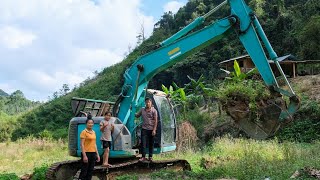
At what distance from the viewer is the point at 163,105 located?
10469mm

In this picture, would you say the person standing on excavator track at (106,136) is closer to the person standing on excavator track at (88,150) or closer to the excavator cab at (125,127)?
the excavator cab at (125,127)

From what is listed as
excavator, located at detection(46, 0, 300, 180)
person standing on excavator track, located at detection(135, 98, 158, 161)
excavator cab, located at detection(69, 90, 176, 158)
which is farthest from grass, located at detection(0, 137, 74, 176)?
person standing on excavator track, located at detection(135, 98, 158, 161)

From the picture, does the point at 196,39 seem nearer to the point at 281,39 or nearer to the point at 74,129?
the point at 74,129

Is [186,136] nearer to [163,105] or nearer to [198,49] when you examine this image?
[163,105]

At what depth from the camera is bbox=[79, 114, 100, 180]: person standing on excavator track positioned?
28.2 ft

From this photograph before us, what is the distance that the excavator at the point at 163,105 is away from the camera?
30.2ft

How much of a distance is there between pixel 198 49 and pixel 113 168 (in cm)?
342

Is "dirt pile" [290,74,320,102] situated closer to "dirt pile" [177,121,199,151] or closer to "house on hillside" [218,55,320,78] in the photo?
"house on hillside" [218,55,320,78]

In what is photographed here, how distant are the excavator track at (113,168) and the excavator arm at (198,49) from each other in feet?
3.14

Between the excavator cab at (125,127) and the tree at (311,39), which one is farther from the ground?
the tree at (311,39)

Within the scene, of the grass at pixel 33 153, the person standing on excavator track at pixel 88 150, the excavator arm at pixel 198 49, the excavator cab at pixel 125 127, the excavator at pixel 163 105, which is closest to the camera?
the person standing on excavator track at pixel 88 150

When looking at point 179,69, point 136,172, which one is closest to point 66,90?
point 179,69

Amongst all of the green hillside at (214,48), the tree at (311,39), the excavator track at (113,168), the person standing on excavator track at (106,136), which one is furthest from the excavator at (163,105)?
the tree at (311,39)

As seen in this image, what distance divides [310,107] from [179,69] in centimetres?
2630
